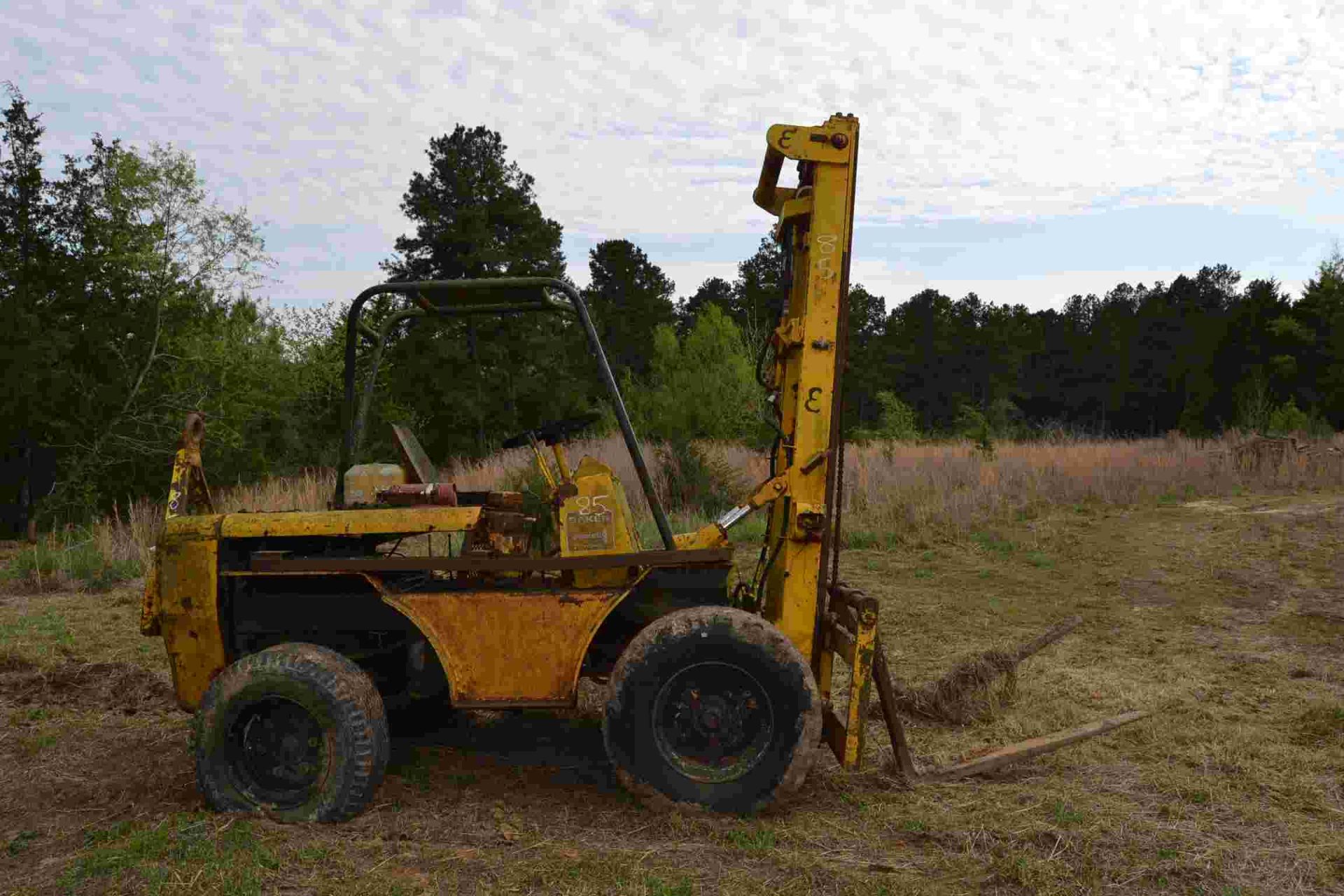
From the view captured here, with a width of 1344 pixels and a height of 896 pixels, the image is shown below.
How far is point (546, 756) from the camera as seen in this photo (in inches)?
206

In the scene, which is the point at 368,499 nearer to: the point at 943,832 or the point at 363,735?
the point at 363,735

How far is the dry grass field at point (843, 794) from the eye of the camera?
3.71 meters

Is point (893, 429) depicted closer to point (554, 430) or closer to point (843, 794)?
point (843, 794)

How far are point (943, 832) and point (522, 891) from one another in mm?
1674

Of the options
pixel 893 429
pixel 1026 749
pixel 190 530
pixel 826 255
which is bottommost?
pixel 1026 749

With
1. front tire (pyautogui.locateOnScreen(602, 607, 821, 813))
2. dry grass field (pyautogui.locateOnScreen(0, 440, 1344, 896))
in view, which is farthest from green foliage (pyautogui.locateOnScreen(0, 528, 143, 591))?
front tire (pyautogui.locateOnScreen(602, 607, 821, 813))

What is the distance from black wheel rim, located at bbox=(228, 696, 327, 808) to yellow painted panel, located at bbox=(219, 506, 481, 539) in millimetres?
712

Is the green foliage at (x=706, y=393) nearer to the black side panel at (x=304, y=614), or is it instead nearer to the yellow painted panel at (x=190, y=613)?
the black side panel at (x=304, y=614)

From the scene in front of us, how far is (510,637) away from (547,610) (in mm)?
196

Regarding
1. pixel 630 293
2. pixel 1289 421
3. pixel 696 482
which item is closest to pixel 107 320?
pixel 696 482

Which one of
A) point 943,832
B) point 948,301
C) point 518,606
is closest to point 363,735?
point 518,606

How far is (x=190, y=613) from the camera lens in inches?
180

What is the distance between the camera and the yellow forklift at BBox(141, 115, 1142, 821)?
4.26 m

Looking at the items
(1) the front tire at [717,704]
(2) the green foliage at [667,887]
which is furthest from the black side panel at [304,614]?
Result: (2) the green foliage at [667,887]
